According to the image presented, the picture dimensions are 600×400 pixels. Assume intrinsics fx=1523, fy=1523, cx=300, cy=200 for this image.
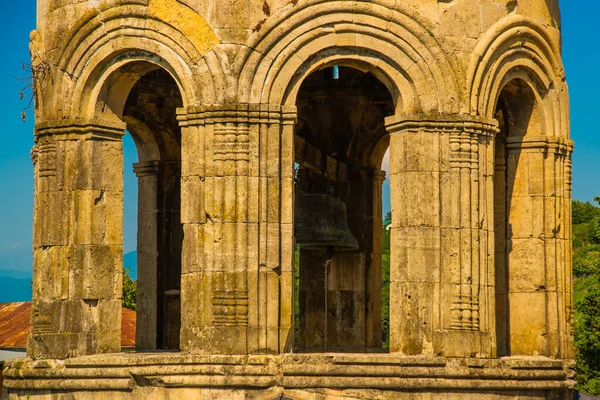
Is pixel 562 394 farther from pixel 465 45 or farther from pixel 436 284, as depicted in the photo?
pixel 465 45

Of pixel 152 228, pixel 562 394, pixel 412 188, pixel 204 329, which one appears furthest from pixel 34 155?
pixel 562 394

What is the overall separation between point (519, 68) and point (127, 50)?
17.6 feet

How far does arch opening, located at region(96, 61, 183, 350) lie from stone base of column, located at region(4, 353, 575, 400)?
3.63 metres

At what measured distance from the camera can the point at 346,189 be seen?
24547 mm

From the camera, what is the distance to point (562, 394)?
19969mm

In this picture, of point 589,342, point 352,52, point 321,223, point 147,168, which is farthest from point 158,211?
point 589,342

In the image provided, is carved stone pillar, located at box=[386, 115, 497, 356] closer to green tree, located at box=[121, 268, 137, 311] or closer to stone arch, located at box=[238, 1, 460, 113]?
stone arch, located at box=[238, 1, 460, 113]

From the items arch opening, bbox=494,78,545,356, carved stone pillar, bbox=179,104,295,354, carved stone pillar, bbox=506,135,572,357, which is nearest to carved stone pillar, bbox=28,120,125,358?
carved stone pillar, bbox=179,104,295,354

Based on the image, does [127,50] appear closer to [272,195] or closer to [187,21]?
[187,21]

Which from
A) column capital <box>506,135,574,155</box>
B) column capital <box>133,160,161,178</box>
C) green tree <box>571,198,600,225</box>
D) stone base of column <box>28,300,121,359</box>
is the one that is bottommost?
stone base of column <box>28,300,121,359</box>

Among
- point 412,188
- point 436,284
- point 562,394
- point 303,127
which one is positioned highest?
point 303,127

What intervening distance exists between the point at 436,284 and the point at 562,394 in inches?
90.2

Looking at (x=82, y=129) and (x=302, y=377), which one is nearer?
(x=302, y=377)

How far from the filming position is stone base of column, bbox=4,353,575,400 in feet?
61.8
